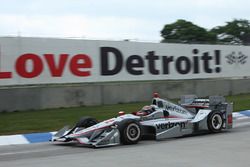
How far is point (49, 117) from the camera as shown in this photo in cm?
1652

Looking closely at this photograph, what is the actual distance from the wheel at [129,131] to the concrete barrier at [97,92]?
832 cm

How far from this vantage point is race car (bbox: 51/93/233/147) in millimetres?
10953

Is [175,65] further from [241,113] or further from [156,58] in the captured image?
[241,113]

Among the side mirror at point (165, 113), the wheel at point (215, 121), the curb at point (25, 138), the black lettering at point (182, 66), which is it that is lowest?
the curb at point (25, 138)

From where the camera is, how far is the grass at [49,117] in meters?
14.2

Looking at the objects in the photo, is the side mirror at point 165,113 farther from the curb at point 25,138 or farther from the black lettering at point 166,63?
the black lettering at point 166,63

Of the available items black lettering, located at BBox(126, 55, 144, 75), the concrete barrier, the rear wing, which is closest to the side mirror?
the rear wing

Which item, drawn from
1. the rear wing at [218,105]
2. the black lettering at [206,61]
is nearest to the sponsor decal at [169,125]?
the rear wing at [218,105]

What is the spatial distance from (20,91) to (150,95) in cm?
663

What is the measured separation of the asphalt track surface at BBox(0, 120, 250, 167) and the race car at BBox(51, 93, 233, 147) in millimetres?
214

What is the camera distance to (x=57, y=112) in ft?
59.2

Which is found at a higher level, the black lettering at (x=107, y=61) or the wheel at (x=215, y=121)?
the black lettering at (x=107, y=61)

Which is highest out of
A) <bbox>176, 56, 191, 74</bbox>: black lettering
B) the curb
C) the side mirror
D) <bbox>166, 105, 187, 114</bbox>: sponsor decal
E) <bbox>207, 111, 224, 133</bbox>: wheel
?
<bbox>176, 56, 191, 74</bbox>: black lettering

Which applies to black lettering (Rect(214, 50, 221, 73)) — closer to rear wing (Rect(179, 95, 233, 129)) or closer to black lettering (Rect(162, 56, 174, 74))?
black lettering (Rect(162, 56, 174, 74))
